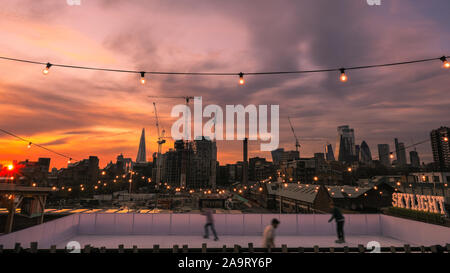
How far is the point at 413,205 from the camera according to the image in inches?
634

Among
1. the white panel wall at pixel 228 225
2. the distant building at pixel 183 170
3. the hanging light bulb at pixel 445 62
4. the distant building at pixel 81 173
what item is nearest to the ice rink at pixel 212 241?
the white panel wall at pixel 228 225

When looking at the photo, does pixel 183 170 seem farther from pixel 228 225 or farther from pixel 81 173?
pixel 228 225

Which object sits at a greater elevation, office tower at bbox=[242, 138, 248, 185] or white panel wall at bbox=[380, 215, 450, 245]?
office tower at bbox=[242, 138, 248, 185]

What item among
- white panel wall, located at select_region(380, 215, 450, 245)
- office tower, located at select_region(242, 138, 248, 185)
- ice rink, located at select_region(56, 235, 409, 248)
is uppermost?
office tower, located at select_region(242, 138, 248, 185)

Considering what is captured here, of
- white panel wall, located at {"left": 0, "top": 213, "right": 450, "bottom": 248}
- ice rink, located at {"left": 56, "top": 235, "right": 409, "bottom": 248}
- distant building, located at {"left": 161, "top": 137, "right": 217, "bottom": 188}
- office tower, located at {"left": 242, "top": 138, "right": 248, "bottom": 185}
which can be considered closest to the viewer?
ice rink, located at {"left": 56, "top": 235, "right": 409, "bottom": 248}

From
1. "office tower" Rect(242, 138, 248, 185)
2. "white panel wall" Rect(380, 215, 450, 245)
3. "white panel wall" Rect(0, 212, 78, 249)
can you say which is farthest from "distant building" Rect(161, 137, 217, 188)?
"white panel wall" Rect(380, 215, 450, 245)

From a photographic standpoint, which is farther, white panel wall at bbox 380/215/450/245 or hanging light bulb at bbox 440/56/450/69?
white panel wall at bbox 380/215/450/245

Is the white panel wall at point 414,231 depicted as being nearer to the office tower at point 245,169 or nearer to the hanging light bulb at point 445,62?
the hanging light bulb at point 445,62

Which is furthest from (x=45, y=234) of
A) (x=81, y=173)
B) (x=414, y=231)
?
(x=81, y=173)

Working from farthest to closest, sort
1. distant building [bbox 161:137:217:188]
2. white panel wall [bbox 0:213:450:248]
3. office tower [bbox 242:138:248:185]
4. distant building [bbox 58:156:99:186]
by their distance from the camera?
distant building [bbox 161:137:217:188], office tower [bbox 242:138:248:185], distant building [bbox 58:156:99:186], white panel wall [bbox 0:213:450:248]

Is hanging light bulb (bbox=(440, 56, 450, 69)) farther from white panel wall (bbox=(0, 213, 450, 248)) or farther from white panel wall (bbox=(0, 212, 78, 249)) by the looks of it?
white panel wall (bbox=(0, 212, 78, 249))

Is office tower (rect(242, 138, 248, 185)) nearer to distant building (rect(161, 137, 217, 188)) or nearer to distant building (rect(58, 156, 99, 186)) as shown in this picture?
distant building (rect(161, 137, 217, 188))
